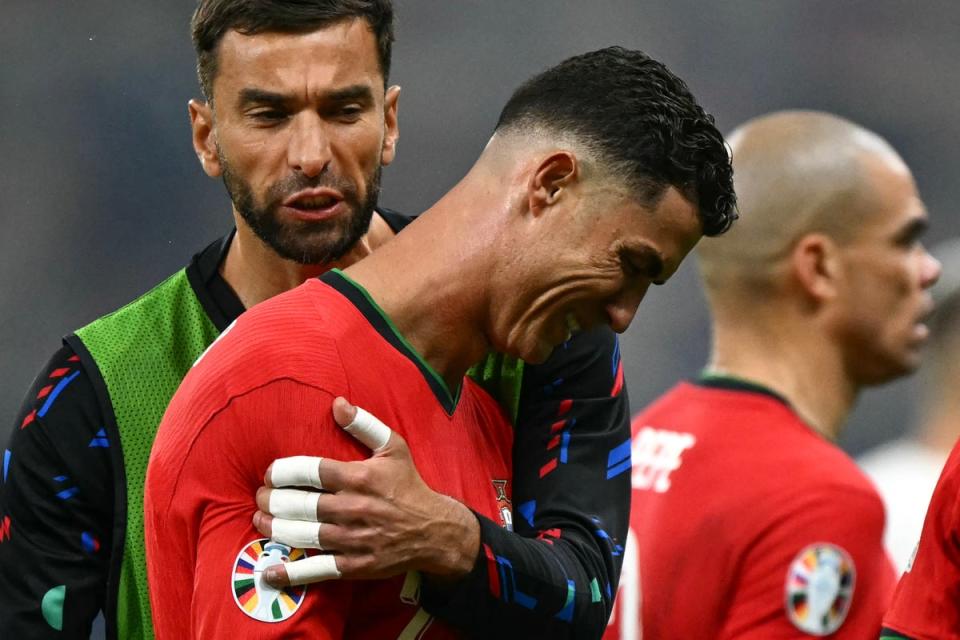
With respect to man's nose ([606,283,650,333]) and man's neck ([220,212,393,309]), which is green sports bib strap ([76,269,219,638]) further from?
man's nose ([606,283,650,333])

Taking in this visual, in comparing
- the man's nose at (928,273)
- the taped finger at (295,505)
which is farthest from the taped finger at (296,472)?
the man's nose at (928,273)

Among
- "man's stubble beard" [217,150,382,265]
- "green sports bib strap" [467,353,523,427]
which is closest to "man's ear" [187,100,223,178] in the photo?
"man's stubble beard" [217,150,382,265]

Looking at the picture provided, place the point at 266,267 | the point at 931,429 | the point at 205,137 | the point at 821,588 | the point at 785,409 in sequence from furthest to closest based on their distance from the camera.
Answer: the point at 931,429 < the point at 785,409 < the point at 821,588 < the point at 205,137 < the point at 266,267

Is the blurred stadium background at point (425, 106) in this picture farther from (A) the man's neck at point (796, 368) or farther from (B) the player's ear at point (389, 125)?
(B) the player's ear at point (389, 125)

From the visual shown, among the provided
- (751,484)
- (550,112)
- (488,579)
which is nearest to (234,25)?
(550,112)

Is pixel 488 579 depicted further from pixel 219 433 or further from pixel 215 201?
pixel 215 201

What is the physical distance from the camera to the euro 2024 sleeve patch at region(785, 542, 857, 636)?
3.11 metres

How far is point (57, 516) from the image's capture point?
8.48 feet

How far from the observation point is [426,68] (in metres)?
7.60

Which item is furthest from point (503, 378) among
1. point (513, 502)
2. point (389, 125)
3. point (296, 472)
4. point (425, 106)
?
point (425, 106)

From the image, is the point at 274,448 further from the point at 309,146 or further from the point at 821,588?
the point at 821,588

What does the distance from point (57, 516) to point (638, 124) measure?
3.83 ft

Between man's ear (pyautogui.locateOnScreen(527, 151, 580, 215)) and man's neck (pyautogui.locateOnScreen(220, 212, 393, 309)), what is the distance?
24.8 inches

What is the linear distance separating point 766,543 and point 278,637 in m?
1.53
